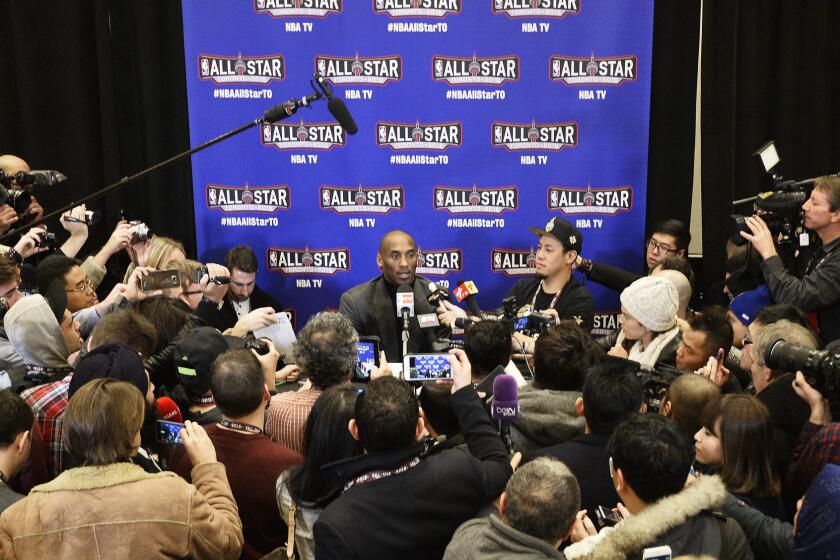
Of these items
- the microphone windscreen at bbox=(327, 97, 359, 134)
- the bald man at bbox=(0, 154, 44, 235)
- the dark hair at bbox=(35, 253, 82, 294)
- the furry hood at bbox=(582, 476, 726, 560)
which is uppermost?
the microphone windscreen at bbox=(327, 97, 359, 134)

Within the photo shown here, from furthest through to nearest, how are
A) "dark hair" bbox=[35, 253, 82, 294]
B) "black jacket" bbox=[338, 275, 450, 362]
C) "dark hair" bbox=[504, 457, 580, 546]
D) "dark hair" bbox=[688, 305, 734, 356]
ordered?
"black jacket" bbox=[338, 275, 450, 362] → "dark hair" bbox=[35, 253, 82, 294] → "dark hair" bbox=[688, 305, 734, 356] → "dark hair" bbox=[504, 457, 580, 546]

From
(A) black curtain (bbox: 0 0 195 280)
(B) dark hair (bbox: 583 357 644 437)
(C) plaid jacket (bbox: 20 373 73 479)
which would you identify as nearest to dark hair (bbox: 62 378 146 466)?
(C) plaid jacket (bbox: 20 373 73 479)

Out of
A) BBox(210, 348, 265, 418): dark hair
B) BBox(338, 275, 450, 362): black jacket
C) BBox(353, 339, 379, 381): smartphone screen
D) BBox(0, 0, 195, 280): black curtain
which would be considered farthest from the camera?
BBox(0, 0, 195, 280): black curtain

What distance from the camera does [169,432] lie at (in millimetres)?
2545

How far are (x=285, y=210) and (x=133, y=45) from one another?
4.82 ft

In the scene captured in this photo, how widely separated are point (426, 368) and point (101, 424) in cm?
119

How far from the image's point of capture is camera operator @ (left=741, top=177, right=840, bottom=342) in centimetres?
392

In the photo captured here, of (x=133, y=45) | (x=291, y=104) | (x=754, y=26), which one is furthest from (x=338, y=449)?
(x=754, y=26)

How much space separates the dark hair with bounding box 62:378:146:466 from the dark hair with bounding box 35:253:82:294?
78.0 inches

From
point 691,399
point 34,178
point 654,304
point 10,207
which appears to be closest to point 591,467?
point 691,399

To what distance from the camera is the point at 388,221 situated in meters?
5.35

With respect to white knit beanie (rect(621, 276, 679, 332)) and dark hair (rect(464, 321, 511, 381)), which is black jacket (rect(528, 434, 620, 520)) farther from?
white knit beanie (rect(621, 276, 679, 332))

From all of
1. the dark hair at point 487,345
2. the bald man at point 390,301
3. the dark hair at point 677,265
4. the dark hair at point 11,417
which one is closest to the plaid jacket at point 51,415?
the dark hair at point 11,417

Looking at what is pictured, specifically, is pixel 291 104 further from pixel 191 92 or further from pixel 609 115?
pixel 609 115
